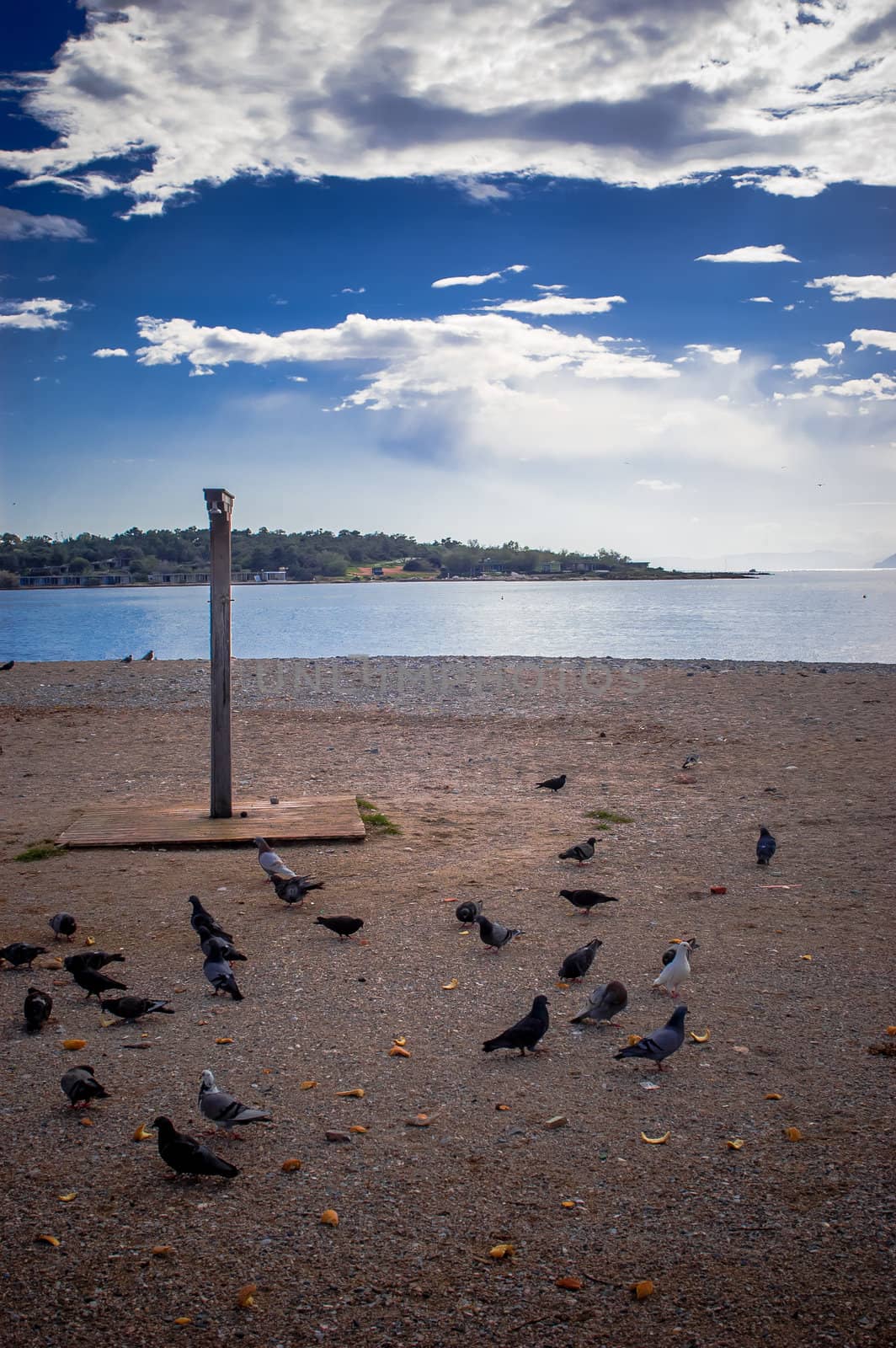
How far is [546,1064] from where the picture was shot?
5188 millimetres

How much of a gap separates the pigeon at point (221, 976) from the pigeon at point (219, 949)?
0.09 feet

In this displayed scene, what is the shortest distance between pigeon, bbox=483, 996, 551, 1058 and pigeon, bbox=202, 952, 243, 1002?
1.69 m

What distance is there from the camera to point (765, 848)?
8945 millimetres

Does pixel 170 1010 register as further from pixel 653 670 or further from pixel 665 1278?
pixel 653 670

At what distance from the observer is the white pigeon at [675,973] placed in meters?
5.98

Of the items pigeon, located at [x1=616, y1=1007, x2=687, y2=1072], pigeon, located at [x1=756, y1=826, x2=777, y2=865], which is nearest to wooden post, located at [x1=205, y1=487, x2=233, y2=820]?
pigeon, located at [x1=756, y1=826, x2=777, y2=865]

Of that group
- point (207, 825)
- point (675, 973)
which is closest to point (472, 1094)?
point (675, 973)

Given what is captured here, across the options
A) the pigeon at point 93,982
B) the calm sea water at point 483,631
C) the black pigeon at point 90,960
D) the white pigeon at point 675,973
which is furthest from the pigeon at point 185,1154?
the calm sea water at point 483,631

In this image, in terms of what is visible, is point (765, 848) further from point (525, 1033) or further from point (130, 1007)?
point (130, 1007)

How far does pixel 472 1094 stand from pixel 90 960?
281 cm

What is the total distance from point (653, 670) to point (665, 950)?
22.6 meters

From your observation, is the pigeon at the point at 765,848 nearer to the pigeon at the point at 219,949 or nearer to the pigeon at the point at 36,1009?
the pigeon at the point at 219,949

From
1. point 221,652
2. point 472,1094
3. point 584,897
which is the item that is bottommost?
point 472,1094

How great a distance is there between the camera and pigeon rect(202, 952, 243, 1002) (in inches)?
235
